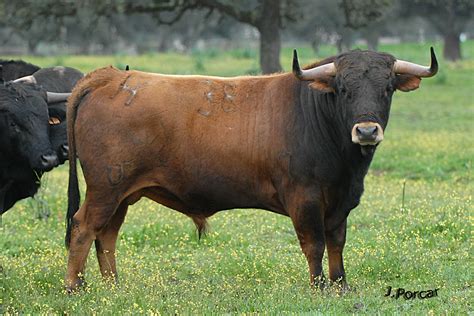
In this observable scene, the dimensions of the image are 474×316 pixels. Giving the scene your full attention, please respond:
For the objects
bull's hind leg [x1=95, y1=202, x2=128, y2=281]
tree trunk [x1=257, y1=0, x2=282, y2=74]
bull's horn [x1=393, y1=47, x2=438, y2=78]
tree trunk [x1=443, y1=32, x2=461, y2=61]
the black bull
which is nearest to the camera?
bull's horn [x1=393, y1=47, x2=438, y2=78]

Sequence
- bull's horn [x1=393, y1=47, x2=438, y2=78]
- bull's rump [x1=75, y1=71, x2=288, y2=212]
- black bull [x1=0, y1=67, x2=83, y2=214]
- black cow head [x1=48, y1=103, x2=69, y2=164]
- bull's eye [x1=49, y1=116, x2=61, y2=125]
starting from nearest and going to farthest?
1. bull's horn [x1=393, y1=47, x2=438, y2=78]
2. bull's rump [x1=75, y1=71, x2=288, y2=212]
3. black bull [x1=0, y1=67, x2=83, y2=214]
4. black cow head [x1=48, y1=103, x2=69, y2=164]
5. bull's eye [x1=49, y1=116, x2=61, y2=125]

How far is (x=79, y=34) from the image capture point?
63938 mm

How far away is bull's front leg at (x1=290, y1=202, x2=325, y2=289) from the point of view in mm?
7605

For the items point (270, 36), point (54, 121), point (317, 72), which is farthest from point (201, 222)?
point (270, 36)

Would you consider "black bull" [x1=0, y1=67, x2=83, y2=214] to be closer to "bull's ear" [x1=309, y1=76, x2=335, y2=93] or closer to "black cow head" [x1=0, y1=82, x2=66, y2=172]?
"black cow head" [x1=0, y1=82, x2=66, y2=172]

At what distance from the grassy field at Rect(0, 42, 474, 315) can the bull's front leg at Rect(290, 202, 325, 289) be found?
183mm

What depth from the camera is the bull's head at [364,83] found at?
23.8 ft

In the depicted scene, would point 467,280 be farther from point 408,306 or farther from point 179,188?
point 179,188

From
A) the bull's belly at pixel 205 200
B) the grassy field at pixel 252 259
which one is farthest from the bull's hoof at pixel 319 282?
the bull's belly at pixel 205 200

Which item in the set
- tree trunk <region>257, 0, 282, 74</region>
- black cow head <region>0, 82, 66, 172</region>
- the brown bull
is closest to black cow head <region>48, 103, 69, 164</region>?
black cow head <region>0, 82, 66, 172</region>

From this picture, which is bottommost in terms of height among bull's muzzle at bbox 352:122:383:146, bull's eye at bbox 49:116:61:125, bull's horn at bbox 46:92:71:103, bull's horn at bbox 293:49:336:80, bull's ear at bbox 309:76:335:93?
bull's eye at bbox 49:116:61:125

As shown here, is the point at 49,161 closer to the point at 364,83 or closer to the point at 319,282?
the point at 319,282

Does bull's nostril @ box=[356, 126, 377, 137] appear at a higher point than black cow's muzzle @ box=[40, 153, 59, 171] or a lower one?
higher

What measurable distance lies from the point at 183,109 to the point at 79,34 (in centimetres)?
5741
